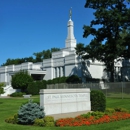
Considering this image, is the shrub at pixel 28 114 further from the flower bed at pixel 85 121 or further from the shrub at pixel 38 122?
the flower bed at pixel 85 121

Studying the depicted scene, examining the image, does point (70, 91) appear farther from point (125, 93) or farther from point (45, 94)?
point (125, 93)

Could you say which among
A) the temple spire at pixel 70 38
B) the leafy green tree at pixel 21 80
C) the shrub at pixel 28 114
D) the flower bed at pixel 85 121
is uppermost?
the temple spire at pixel 70 38

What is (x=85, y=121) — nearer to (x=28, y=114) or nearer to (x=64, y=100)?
(x=28, y=114)

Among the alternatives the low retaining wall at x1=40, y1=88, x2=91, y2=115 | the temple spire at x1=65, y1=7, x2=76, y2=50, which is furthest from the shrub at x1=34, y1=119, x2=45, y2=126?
the temple spire at x1=65, y1=7, x2=76, y2=50

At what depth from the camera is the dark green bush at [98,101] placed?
16.4 meters

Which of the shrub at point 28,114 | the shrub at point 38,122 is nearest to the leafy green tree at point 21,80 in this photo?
the shrub at point 28,114

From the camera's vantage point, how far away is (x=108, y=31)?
3878cm

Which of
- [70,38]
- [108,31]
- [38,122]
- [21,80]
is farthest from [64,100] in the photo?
[70,38]

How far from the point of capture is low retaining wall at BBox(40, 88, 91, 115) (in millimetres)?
13969

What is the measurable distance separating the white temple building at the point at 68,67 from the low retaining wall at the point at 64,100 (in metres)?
32.4

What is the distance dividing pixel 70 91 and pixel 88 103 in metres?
1.89

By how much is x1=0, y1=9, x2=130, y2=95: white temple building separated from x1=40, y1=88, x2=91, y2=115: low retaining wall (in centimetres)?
3240

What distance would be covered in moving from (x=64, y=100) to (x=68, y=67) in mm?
35967

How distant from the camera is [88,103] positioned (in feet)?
54.5
